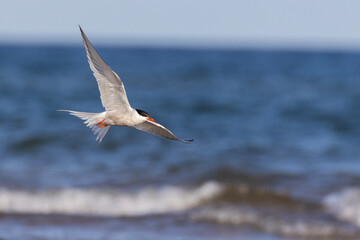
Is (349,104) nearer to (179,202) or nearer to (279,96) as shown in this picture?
(279,96)

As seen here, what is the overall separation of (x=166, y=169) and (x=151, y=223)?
233cm

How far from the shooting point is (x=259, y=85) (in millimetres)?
22031

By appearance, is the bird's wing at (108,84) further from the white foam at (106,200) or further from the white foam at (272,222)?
the white foam at (106,200)

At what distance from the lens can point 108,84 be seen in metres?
4.78

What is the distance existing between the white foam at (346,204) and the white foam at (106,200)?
1592 millimetres

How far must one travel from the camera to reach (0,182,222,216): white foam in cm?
764

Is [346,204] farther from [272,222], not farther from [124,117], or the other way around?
[124,117]

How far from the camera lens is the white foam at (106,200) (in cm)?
764

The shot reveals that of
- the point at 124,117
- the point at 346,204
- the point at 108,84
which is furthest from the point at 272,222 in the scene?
the point at 108,84

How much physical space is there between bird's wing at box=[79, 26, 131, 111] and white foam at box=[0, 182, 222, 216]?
296 cm

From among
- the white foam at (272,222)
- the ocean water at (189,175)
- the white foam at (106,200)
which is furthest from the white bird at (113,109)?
the white foam at (106,200)

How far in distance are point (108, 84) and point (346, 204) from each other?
4177 mm

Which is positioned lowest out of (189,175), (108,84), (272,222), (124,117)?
(272,222)

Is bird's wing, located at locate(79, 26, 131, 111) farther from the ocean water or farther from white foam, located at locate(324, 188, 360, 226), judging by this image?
white foam, located at locate(324, 188, 360, 226)
